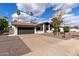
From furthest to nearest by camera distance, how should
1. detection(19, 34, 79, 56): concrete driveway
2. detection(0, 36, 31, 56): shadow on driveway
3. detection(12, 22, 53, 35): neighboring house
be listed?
1. detection(12, 22, 53, 35): neighboring house
2. detection(0, 36, 31, 56): shadow on driveway
3. detection(19, 34, 79, 56): concrete driveway

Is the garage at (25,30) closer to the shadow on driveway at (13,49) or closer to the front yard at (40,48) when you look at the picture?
the front yard at (40,48)

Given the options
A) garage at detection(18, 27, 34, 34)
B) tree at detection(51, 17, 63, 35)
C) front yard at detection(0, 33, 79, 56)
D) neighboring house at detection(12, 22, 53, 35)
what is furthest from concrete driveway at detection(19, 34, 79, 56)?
A: neighboring house at detection(12, 22, 53, 35)

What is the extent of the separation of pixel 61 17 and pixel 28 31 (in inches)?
295

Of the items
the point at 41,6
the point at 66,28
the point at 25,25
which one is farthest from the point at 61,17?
the point at 25,25

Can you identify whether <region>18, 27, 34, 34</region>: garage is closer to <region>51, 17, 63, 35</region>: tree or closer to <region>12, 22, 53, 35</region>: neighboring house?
<region>12, 22, 53, 35</region>: neighboring house

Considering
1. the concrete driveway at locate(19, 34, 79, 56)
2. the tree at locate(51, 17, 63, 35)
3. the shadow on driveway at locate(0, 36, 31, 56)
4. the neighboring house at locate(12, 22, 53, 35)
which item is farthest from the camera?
the neighboring house at locate(12, 22, 53, 35)

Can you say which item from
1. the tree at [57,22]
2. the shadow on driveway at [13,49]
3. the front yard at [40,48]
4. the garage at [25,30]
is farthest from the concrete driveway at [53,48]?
the garage at [25,30]

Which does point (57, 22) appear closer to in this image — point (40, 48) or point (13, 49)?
point (40, 48)

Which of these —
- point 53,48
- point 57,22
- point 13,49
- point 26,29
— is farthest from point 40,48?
point 26,29

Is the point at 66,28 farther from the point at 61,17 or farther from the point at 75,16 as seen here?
the point at 75,16

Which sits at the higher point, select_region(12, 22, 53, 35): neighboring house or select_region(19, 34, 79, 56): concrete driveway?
select_region(12, 22, 53, 35): neighboring house

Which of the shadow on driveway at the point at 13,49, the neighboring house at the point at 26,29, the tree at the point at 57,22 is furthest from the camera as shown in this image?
the neighboring house at the point at 26,29

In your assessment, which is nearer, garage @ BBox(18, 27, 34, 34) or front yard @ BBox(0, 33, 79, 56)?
front yard @ BBox(0, 33, 79, 56)

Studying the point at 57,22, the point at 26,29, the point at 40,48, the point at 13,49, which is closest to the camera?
the point at 13,49
